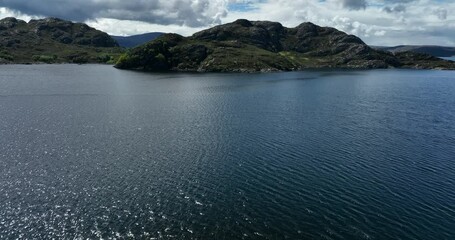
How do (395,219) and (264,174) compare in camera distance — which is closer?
(395,219)

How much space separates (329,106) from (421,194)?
8795cm

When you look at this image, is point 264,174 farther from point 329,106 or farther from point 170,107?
point 329,106

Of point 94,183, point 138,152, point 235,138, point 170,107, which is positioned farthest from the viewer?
point 170,107

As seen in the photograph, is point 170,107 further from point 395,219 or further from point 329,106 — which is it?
point 395,219

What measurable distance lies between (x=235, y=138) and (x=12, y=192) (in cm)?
5232

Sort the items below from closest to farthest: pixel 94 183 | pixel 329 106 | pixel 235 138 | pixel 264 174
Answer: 1. pixel 94 183
2. pixel 264 174
3. pixel 235 138
4. pixel 329 106

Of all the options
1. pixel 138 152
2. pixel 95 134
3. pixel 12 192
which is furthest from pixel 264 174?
pixel 95 134

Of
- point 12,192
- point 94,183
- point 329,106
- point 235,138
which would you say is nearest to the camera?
point 12,192

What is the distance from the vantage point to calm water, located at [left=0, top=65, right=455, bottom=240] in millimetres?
48438

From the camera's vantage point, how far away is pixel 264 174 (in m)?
67.1

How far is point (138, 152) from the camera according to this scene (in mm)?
79375

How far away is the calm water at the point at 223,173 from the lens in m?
48.4

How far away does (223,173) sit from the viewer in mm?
67438

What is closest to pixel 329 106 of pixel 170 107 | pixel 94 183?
pixel 170 107
